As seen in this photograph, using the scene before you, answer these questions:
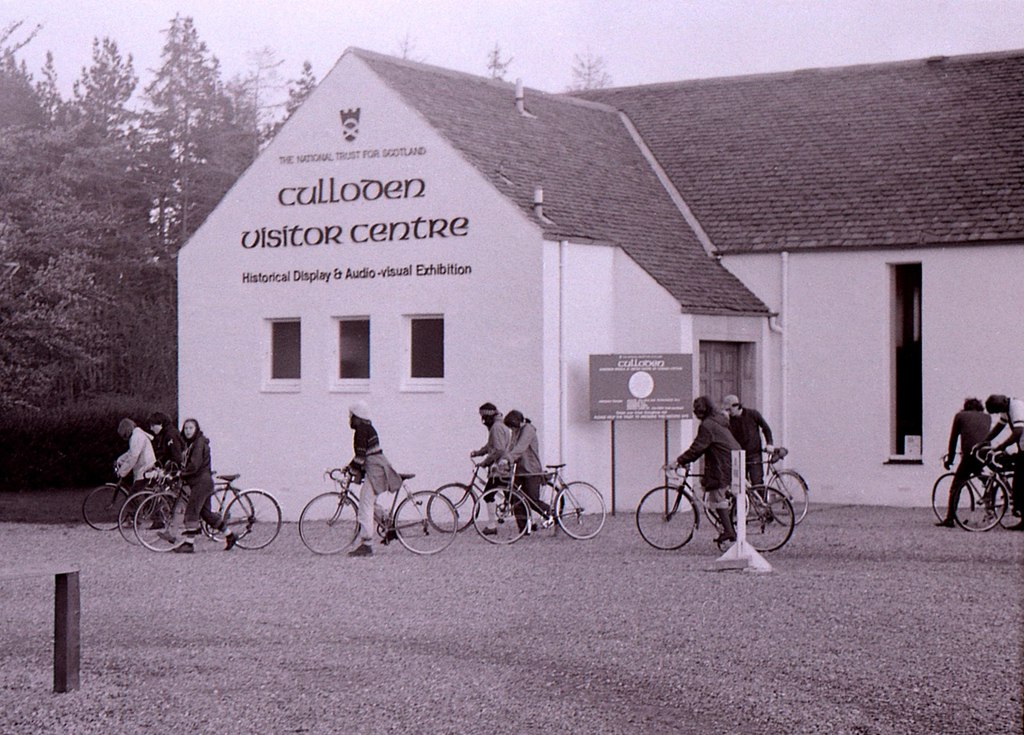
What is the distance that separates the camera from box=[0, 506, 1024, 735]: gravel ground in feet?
29.6

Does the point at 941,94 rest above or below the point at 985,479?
above

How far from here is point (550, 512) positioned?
1975 cm

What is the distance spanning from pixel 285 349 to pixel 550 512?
7.89 meters

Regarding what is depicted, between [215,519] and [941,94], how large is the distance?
1505 cm

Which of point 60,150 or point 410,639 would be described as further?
point 60,150

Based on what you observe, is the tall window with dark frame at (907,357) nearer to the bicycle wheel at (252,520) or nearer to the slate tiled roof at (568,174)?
the slate tiled roof at (568,174)

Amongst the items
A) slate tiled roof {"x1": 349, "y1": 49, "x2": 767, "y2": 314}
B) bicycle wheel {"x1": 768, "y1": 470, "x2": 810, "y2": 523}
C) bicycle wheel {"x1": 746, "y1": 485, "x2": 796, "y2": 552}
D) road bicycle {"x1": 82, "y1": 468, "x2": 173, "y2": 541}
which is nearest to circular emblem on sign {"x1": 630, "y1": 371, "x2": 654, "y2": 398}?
slate tiled roof {"x1": 349, "y1": 49, "x2": 767, "y2": 314}

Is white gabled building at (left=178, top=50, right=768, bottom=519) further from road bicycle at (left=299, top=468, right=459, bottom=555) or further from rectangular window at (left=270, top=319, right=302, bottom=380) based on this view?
road bicycle at (left=299, top=468, right=459, bottom=555)

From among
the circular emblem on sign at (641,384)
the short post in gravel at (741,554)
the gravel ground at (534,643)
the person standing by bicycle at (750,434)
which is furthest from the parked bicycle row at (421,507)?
→ the circular emblem on sign at (641,384)

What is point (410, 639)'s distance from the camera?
11844 mm

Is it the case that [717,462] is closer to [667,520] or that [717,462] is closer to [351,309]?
[667,520]

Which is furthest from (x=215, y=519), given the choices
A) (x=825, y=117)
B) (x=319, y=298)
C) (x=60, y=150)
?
(x=60, y=150)

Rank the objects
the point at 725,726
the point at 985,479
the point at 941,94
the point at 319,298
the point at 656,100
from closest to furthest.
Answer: the point at 725,726, the point at 985,479, the point at 319,298, the point at 941,94, the point at 656,100

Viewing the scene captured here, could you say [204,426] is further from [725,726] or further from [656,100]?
[725,726]
